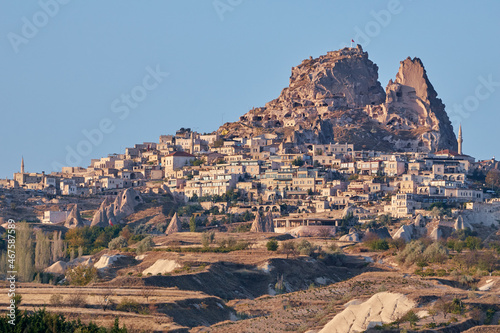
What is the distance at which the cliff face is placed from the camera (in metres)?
130

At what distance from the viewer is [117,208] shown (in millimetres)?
103250

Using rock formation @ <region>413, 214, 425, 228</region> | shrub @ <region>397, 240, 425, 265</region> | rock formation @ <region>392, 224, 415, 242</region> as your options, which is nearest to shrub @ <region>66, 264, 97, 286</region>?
shrub @ <region>397, 240, 425, 265</region>

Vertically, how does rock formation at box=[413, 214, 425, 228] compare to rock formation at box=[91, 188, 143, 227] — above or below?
below

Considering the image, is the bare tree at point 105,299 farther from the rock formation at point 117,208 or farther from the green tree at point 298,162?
the green tree at point 298,162

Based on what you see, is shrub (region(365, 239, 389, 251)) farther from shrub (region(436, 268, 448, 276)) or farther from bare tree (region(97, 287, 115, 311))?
bare tree (region(97, 287, 115, 311))

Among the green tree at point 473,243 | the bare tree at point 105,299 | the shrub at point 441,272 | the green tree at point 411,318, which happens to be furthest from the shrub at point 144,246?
the green tree at point 411,318

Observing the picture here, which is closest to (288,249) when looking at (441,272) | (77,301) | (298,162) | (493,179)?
(441,272)

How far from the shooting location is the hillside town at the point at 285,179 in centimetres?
9850

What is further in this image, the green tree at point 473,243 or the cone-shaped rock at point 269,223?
the cone-shaped rock at point 269,223

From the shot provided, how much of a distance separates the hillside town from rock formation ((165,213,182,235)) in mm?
7709

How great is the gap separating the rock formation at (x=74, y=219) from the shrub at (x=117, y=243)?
11.7 meters

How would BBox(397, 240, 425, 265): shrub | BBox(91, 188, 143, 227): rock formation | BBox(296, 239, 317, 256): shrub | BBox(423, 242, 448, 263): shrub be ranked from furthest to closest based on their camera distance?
BBox(91, 188, 143, 227): rock formation → BBox(296, 239, 317, 256): shrub → BBox(397, 240, 425, 265): shrub → BBox(423, 242, 448, 263): shrub

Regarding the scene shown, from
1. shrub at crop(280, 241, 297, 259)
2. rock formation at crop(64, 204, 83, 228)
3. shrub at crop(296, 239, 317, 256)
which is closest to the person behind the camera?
shrub at crop(280, 241, 297, 259)

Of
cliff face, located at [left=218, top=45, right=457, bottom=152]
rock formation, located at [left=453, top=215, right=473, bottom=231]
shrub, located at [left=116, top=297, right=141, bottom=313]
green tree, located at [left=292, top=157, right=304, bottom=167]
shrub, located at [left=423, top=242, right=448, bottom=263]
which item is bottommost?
shrub, located at [left=116, top=297, right=141, bottom=313]
